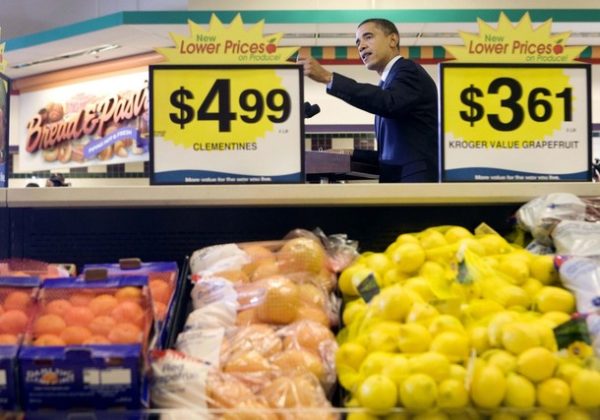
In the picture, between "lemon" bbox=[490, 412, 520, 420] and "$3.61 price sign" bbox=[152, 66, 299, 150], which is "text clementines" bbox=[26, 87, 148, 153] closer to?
"$3.61 price sign" bbox=[152, 66, 299, 150]

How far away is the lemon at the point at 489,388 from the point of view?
1222mm

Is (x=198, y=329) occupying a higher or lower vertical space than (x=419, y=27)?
lower

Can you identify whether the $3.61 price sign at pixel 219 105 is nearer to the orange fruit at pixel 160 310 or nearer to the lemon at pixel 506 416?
the orange fruit at pixel 160 310

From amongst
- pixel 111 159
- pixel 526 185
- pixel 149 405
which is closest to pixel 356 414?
pixel 149 405

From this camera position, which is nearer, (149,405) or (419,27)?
(149,405)

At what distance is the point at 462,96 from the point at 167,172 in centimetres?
79

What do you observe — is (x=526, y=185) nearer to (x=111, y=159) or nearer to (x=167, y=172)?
(x=167, y=172)

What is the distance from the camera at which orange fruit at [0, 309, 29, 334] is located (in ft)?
4.62

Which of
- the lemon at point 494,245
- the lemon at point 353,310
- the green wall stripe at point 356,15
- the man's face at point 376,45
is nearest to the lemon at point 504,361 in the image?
the lemon at point 353,310

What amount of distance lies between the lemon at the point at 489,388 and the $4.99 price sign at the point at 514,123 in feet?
2.24

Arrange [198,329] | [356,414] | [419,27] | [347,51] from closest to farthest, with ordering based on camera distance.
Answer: [356,414], [198,329], [419,27], [347,51]

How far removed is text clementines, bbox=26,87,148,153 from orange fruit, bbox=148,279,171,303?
6246 millimetres

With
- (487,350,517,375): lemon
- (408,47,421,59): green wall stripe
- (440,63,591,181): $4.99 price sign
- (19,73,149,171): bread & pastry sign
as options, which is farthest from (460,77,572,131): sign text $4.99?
(19,73,149,171): bread & pastry sign

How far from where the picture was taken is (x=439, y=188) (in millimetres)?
1732
